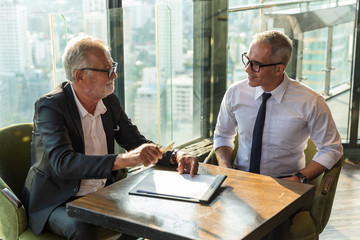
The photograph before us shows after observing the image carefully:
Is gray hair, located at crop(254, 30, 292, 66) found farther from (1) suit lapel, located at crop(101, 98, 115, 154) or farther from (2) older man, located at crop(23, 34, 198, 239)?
(1) suit lapel, located at crop(101, 98, 115, 154)

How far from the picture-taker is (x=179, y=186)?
1.88 m

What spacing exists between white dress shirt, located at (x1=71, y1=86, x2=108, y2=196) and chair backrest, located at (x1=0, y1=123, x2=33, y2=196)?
364 mm

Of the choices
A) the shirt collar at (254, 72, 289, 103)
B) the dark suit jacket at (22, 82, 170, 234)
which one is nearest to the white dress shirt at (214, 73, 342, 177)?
the shirt collar at (254, 72, 289, 103)

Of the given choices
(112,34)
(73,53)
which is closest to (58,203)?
(73,53)

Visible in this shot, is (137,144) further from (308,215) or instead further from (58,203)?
(308,215)

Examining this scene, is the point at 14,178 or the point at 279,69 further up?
the point at 279,69

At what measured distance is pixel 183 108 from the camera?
4469 mm

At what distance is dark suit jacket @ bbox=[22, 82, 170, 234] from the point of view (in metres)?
1.93

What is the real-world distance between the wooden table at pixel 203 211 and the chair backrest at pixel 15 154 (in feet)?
2.19

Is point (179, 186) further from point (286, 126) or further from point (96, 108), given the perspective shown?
point (286, 126)

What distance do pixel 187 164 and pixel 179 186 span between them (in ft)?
0.84

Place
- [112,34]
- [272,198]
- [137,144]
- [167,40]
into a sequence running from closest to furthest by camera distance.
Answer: [272,198], [137,144], [112,34], [167,40]

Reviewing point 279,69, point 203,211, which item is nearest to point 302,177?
point 279,69

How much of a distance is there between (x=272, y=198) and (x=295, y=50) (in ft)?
11.8
